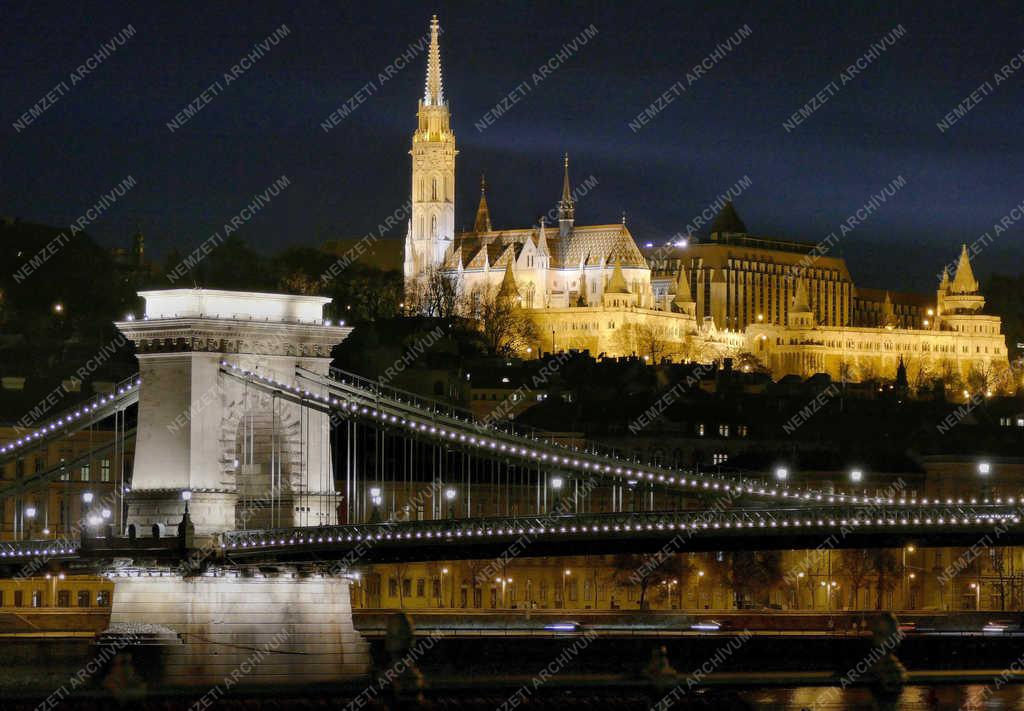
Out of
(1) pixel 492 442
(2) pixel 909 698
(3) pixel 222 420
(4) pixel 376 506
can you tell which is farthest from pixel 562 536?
(4) pixel 376 506

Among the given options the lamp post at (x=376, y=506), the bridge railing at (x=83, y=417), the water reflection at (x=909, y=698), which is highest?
the bridge railing at (x=83, y=417)

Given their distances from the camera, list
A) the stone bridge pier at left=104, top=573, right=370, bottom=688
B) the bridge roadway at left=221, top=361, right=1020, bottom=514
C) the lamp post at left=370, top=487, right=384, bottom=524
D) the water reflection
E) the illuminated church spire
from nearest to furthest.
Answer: the stone bridge pier at left=104, top=573, right=370, bottom=688, the water reflection, the bridge roadway at left=221, top=361, right=1020, bottom=514, the lamp post at left=370, top=487, right=384, bottom=524, the illuminated church spire

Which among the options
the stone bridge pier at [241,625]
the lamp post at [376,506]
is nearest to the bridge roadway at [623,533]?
the stone bridge pier at [241,625]

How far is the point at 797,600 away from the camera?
92938 mm

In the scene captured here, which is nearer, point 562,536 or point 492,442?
point 562,536

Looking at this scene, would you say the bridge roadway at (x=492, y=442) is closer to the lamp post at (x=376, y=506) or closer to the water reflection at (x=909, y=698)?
the lamp post at (x=376, y=506)

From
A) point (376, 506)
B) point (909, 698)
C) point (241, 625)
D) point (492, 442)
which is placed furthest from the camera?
point (376, 506)

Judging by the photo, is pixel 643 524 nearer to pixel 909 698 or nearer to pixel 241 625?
pixel 909 698

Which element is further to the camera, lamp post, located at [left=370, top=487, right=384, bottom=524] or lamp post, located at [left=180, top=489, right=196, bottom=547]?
lamp post, located at [left=370, top=487, right=384, bottom=524]

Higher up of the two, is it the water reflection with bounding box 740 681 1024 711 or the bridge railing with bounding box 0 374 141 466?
the bridge railing with bounding box 0 374 141 466

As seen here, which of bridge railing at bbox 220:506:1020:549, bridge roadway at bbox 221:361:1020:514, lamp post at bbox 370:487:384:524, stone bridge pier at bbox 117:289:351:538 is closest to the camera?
bridge railing at bbox 220:506:1020:549

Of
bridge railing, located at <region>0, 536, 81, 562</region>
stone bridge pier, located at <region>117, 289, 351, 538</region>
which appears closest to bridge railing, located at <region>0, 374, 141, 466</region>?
stone bridge pier, located at <region>117, 289, 351, 538</region>

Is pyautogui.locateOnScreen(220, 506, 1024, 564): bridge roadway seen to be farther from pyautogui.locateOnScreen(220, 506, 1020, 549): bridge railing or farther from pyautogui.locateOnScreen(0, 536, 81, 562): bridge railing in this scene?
pyautogui.locateOnScreen(0, 536, 81, 562): bridge railing

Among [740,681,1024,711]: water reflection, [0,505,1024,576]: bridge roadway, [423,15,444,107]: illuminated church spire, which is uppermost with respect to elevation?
[423,15,444,107]: illuminated church spire
